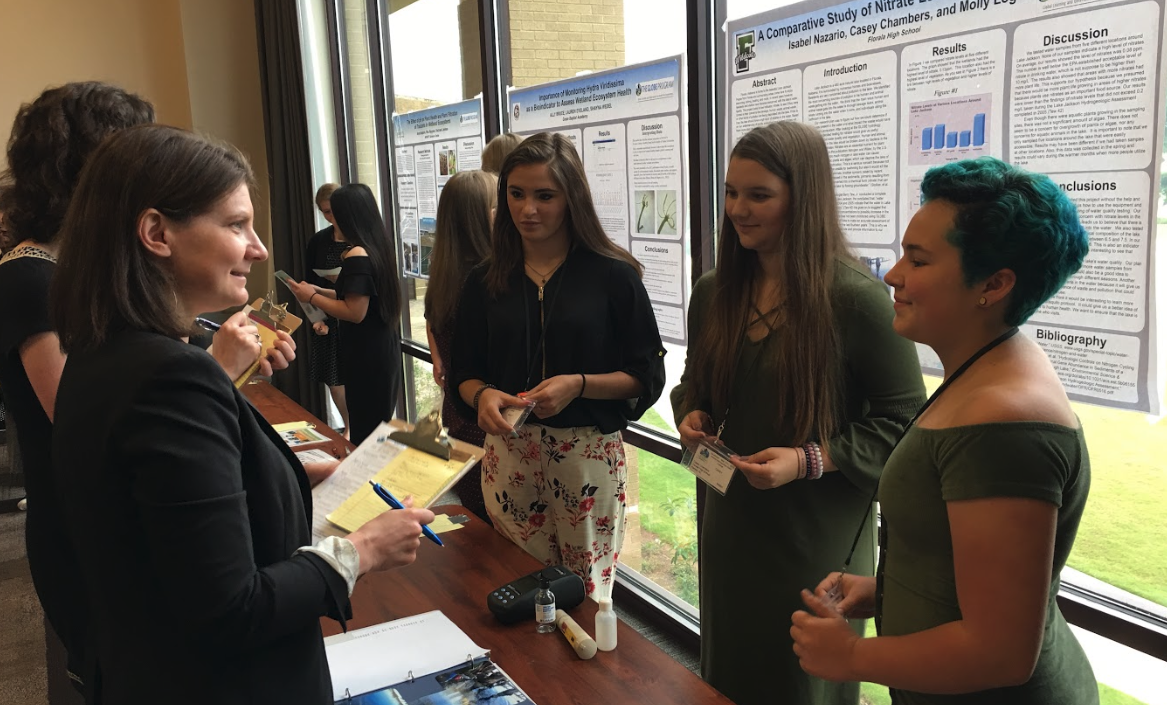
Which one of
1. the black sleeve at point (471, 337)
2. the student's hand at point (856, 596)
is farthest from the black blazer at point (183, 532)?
the black sleeve at point (471, 337)

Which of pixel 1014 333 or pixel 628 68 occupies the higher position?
pixel 628 68

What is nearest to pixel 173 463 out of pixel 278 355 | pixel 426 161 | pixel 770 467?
pixel 278 355

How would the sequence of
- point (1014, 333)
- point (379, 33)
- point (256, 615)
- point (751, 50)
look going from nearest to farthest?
point (256, 615) → point (1014, 333) → point (751, 50) → point (379, 33)

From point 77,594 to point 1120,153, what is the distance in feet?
6.48

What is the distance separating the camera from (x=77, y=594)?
136 centimetres

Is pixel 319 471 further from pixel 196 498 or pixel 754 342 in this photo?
pixel 754 342

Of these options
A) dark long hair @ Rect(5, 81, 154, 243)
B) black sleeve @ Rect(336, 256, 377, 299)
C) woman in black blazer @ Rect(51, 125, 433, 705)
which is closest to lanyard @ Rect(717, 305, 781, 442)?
woman in black blazer @ Rect(51, 125, 433, 705)

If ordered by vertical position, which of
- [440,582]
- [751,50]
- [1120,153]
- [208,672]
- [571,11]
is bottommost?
[440,582]

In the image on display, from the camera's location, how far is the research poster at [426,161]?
395cm

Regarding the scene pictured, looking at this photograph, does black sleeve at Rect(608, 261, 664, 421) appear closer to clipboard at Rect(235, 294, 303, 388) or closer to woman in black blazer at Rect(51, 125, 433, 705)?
clipboard at Rect(235, 294, 303, 388)

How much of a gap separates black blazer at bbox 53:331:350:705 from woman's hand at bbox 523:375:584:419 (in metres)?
0.93

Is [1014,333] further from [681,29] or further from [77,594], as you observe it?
[681,29]

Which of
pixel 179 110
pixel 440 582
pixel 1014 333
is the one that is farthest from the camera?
pixel 179 110

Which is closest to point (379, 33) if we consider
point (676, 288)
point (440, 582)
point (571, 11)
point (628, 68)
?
point (571, 11)
